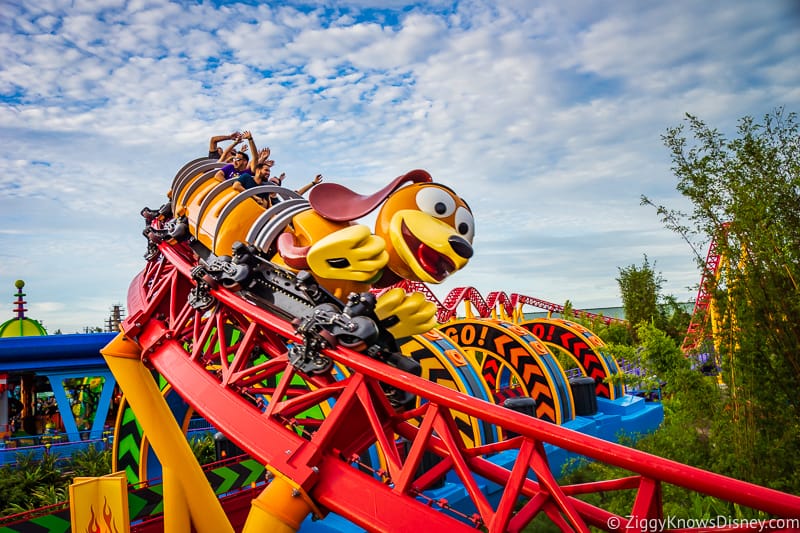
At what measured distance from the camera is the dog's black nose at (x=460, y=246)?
415 cm

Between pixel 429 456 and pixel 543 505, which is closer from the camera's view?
pixel 543 505

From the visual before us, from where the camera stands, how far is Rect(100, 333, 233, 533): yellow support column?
570 centimetres

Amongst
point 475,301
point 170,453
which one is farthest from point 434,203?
point 475,301

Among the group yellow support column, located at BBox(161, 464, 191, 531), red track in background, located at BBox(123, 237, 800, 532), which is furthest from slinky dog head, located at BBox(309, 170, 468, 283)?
yellow support column, located at BBox(161, 464, 191, 531)

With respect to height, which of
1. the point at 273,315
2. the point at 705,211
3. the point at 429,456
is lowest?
the point at 429,456

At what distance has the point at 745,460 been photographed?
6324mm

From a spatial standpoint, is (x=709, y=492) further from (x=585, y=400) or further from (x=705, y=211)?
(x=585, y=400)

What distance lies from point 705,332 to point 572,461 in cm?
432

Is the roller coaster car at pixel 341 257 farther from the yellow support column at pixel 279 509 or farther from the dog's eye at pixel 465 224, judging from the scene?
the yellow support column at pixel 279 509

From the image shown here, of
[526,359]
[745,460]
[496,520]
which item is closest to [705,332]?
[745,460]

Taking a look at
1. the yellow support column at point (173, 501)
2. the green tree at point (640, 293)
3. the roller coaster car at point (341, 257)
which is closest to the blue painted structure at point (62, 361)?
the yellow support column at point (173, 501)

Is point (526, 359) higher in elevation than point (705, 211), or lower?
lower

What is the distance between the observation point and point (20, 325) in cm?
1546

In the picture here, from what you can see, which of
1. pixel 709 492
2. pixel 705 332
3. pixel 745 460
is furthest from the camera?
pixel 705 332
